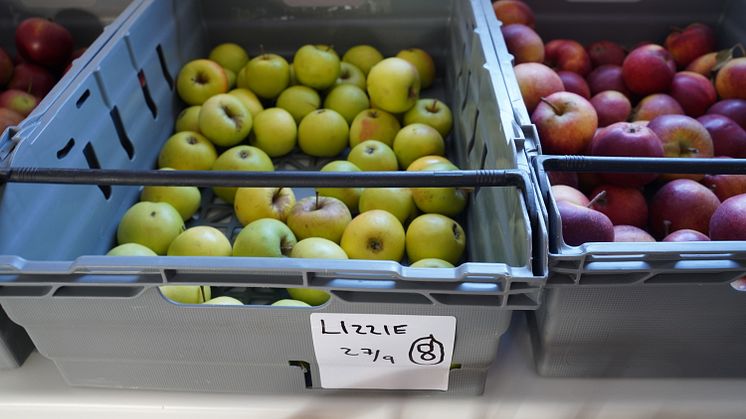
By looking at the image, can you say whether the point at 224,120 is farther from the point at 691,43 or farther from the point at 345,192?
the point at 691,43

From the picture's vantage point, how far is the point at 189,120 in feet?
3.65

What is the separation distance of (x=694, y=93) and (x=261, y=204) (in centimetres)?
78

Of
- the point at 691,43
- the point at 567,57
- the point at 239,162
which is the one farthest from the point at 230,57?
the point at 691,43

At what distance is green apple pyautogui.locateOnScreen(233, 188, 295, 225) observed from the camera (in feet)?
3.04

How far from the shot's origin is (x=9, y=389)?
0.68 metres

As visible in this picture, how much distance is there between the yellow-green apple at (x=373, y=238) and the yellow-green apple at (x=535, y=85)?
331 millimetres

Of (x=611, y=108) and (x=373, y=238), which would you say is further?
(x=611, y=108)

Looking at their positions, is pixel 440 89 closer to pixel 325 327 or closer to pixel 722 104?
pixel 722 104

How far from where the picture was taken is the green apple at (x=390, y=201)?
91 centimetres

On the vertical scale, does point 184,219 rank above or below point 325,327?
below

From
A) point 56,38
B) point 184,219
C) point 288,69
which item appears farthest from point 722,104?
point 56,38

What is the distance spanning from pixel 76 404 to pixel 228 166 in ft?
1.46

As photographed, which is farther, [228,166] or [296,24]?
[296,24]

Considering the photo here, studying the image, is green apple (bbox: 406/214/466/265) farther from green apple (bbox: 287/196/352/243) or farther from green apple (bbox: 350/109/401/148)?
green apple (bbox: 350/109/401/148)
